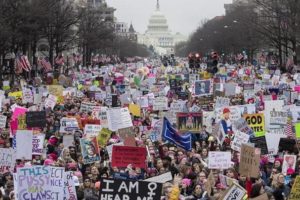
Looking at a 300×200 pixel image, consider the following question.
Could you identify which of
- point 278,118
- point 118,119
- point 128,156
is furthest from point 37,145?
point 278,118

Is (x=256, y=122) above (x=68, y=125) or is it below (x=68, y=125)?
above

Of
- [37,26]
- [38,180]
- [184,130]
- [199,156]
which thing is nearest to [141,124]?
[184,130]

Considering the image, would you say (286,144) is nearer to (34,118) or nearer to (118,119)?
(118,119)

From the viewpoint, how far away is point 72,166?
15773 millimetres

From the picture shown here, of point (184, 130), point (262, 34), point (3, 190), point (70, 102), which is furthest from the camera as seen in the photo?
point (262, 34)

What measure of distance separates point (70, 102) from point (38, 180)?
1734cm

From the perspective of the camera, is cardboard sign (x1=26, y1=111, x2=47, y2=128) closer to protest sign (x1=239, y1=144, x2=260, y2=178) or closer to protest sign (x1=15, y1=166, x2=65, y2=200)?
protest sign (x1=239, y1=144, x2=260, y2=178)

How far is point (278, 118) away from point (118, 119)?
135 inches

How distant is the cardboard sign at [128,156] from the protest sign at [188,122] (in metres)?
5.28

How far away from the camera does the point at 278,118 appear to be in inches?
814

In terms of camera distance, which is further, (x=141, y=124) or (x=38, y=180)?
(x=141, y=124)

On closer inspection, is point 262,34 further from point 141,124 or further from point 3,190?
point 3,190

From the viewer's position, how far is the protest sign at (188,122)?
2058 cm

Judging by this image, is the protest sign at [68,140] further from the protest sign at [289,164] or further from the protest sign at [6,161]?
the protest sign at [289,164]
